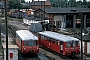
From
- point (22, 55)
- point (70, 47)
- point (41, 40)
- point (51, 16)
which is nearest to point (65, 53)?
point (70, 47)

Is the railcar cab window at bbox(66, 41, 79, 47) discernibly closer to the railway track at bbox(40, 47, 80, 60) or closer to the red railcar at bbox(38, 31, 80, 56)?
the red railcar at bbox(38, 31, 80, 56)

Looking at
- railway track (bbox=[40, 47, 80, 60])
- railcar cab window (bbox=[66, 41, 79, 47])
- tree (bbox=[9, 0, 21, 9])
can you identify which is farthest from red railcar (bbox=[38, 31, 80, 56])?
tree (bbox=[9, 0, 21, 9])

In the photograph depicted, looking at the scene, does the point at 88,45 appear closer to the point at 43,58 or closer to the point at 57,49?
the point at 57,49

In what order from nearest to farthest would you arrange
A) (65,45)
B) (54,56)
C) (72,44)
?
(65,45), (72,44), (54,56)

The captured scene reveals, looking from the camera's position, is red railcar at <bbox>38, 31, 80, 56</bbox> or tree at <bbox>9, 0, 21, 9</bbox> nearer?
red railcar at <bbox>38, 31, 80, 56</bbox>

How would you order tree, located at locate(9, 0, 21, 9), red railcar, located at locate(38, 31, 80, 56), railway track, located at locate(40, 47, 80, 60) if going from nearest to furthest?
red railcar, located at locate(38, 31, 80, 56) < railway track, located at locate(40, 47, 80, 60) < tree, located at locate(9, 0, 21, 9)

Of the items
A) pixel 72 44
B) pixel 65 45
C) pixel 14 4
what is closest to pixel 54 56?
pixel 65 45

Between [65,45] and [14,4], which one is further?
[14,4]

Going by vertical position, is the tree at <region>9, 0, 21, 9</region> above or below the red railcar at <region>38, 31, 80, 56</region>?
above

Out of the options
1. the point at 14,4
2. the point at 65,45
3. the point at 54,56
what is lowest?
the point at 54,56

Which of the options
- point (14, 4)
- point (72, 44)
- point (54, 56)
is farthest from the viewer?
point (14, 4)

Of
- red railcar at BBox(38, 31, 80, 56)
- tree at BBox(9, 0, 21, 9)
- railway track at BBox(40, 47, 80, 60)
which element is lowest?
railway track at BBox(40, 47, 80, 60)

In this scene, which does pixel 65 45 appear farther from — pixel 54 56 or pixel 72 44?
pixel 54 56

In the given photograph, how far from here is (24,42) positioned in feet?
70.8
